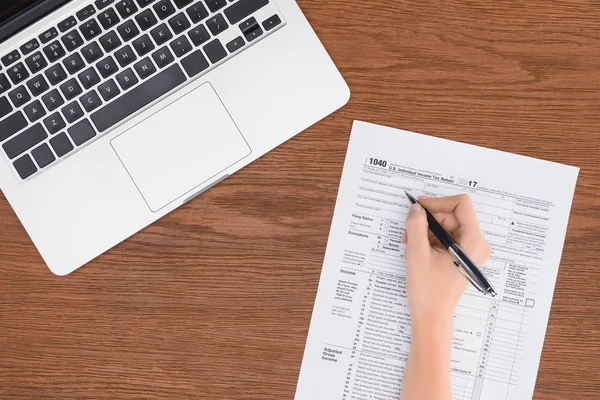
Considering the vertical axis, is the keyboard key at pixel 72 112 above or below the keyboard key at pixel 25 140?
above

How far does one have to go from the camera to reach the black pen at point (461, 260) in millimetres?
663

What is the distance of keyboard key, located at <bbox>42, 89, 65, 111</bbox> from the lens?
2.21ft

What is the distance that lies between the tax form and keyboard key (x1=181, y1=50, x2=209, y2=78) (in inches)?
7.6

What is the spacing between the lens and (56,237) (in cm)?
69

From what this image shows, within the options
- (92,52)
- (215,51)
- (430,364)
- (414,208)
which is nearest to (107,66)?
(92,52)

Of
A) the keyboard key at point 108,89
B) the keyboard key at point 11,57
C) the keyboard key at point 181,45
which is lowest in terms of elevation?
the keyboard key at point 108,89

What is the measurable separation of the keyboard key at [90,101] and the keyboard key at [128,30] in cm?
7

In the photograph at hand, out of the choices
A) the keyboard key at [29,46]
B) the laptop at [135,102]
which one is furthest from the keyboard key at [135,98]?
the keyboard key at [29,46]

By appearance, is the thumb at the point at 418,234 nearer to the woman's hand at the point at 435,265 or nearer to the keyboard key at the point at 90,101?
the woman's hand at the point at 435,265

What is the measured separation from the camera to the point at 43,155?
2.22 ft

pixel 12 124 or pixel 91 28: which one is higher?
pixel 91 28

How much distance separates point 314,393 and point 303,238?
19 cm

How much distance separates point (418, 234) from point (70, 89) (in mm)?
428

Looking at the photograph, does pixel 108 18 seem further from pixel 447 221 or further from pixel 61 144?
pixel 447 221
